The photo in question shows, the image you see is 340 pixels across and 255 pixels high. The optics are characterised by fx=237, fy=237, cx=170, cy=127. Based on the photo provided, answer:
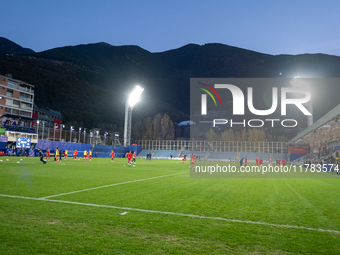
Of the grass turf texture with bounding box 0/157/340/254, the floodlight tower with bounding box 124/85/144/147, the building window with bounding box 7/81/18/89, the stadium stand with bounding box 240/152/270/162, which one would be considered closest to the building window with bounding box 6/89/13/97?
the building window with bounding box 7/81/18/89

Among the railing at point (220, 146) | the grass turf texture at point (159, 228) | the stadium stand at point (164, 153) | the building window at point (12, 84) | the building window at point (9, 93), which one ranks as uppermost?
the building window at point (12, 84)

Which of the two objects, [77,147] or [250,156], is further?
[250,156]

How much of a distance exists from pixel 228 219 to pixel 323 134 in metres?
45.2

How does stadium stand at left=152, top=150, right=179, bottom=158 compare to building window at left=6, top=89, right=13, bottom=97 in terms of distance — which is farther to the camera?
stadium stand at left=152, top=150, right=179, bottom=158

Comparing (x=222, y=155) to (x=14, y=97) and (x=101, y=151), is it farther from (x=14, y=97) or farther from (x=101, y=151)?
(x=14, y=97)

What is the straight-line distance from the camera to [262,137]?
10906cm

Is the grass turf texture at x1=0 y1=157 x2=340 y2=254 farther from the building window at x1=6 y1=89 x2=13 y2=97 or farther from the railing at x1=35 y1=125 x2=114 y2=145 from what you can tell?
the building window at x1=6 y1=89 x2=13 y2=97

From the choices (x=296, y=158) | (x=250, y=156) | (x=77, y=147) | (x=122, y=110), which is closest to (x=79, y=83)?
(x=122, y=110)

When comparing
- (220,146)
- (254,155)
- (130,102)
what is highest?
(130,102)

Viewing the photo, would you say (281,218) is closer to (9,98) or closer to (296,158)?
(296,158)

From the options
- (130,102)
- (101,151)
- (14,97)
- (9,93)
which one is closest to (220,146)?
(130,102)

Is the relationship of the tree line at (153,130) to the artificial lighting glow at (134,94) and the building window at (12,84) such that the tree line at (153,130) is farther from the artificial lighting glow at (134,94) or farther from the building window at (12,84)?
the building window at (12,84)

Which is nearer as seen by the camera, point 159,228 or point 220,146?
point 159,228

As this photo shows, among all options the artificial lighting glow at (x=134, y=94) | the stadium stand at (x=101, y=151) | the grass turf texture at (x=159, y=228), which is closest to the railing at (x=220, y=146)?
the artificial lighting glow at (x=134, y=94)
